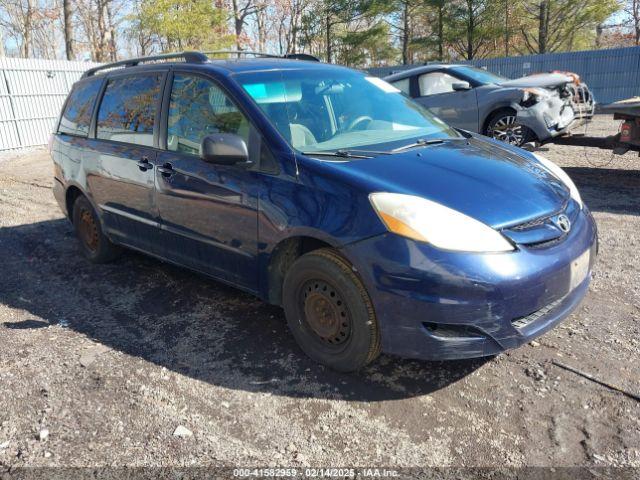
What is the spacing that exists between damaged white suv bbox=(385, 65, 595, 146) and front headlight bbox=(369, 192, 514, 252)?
5739mm

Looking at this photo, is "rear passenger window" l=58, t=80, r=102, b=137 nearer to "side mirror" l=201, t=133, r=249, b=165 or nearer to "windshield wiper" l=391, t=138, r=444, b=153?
"side mirror" l=201, t=133, r=249, b=165

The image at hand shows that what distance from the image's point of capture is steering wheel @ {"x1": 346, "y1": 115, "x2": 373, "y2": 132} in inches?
144

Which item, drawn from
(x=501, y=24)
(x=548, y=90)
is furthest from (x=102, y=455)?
(x=501, y=24)

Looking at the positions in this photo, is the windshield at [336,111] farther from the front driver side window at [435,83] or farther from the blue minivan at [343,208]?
the front driver side window at [435,83]

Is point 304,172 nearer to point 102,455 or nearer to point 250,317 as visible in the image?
point 250,317

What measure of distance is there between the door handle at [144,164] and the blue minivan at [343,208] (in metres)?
0.02

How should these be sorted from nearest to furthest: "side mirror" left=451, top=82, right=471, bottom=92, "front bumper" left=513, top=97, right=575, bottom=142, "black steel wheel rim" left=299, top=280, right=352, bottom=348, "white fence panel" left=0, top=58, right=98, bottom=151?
1. "black steel wheel rim" left=299, top=280, right=352, bottom=348
2. "front bumper" left=513, top=97, right=575, bottom=142
3. "side mirror" left=451, top=82, right=471, bottom=92
4. "white fence panel" left=0, top=58, right=98, bottom=151

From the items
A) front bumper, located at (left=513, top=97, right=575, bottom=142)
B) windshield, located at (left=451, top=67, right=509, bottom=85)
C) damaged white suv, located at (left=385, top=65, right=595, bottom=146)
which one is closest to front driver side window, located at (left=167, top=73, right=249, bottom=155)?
damaged white suv, located at (left=385, top=65, right=595, bottom=146)

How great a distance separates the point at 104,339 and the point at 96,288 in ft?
3.68

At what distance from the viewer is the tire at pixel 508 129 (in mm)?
8484

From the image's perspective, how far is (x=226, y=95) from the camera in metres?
3.57

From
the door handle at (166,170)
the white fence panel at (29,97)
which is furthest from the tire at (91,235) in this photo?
the white fence panel at (29,97)

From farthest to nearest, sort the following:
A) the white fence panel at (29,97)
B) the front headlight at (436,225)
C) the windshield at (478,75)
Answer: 1. the white fence panel at (29,97)
2. the windshield at (478,75)
3. the front headlight at (436,225)

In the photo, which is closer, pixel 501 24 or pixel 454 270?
pixel 454 270
